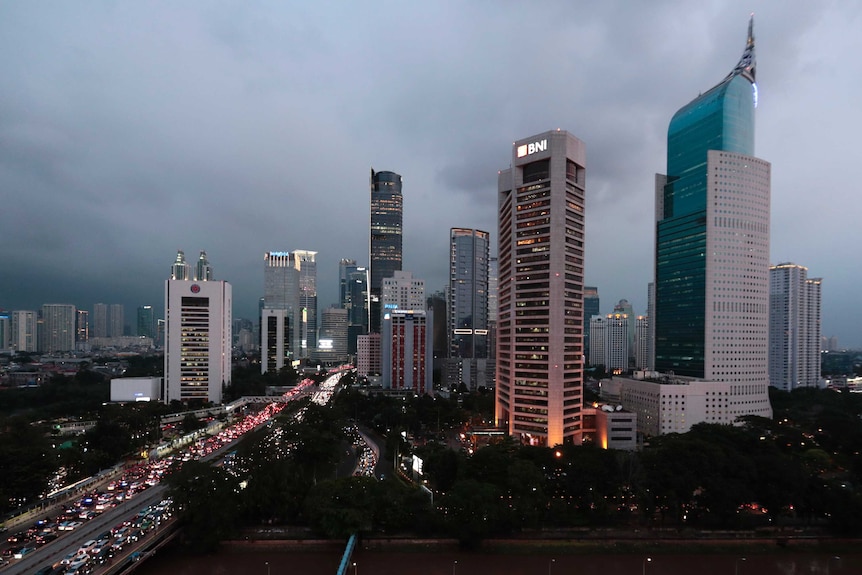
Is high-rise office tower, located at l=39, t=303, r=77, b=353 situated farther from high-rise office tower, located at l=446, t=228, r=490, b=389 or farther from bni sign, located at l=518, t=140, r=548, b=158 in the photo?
bni sign, located at l=518, t=140, r=548, b=158

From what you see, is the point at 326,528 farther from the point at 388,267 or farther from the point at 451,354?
the point at 388,267

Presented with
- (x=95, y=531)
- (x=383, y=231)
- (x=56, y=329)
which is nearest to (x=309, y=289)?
(x=383, y=231)

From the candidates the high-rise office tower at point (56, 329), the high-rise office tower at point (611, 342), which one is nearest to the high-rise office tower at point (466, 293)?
the high-rise office tower at point (611, 342)

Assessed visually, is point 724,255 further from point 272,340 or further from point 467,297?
point 272,340

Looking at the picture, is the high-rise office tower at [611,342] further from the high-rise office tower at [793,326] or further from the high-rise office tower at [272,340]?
the high-rise office tower at [272,340]

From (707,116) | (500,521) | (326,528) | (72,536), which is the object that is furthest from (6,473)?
(707,116)

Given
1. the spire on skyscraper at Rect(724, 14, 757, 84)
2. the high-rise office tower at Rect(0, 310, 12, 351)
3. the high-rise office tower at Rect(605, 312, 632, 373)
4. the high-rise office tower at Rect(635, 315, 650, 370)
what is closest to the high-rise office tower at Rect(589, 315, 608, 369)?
the high-rise office tower at Rect(605, 312, 632, 373)
